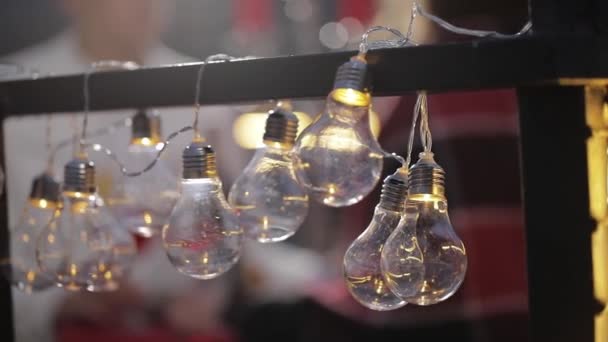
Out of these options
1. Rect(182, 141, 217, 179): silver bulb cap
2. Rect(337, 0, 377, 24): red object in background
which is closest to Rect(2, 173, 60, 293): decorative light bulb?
Rect(182, 141, 217, 179): silver bulb cap

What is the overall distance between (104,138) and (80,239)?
77 centimetres

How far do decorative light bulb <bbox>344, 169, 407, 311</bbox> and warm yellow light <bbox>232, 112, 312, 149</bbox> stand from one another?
1.37 metres

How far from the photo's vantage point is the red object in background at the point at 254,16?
259cm

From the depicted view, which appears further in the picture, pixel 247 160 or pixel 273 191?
pixel 247 160

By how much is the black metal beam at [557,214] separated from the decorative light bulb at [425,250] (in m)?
0.08

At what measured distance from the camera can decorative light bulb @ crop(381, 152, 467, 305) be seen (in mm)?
784

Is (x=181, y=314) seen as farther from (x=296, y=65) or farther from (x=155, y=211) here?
(x=296, y=65)

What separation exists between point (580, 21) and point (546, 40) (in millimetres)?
37

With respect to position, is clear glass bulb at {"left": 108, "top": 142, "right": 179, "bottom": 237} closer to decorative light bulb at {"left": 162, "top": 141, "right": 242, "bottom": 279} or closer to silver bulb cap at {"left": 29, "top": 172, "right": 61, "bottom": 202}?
silver bulb cap at {"left": 29, "top": 172, "right": 61, "bottom": 202}

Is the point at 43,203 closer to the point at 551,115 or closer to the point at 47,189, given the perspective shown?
the point at 47,189

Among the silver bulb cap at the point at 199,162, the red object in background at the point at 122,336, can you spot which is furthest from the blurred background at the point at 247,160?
the silver bulb cap at the point at 199,162

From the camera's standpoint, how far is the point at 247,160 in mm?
2217

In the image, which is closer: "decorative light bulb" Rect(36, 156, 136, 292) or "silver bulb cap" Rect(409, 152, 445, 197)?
"silver bulb cap" Rect(409, 152, 445, 197)

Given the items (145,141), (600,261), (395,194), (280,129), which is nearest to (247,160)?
(145,141)
